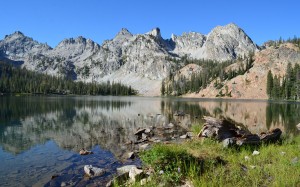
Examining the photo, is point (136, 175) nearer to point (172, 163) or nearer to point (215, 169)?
point (172, 163)

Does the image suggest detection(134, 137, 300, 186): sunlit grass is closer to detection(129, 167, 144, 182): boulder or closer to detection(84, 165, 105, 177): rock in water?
detection(129, 167, 144, 182): boulder

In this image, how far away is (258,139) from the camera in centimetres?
2534

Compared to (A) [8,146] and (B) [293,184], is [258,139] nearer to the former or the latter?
(B) [293,184]

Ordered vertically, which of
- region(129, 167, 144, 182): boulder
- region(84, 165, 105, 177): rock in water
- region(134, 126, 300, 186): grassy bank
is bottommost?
region(84, 165, 105, 177): rock in water

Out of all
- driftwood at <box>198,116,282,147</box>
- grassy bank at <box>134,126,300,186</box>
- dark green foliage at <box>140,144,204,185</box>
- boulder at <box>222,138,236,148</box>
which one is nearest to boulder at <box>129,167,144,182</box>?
grassy bank at <box>134,126,300,186</box>

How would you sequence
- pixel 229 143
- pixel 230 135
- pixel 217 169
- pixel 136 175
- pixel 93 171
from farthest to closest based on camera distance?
1. pixel 230 135
2. pixel 229 143
3. pixel 93 171
4. pixel 136 175
5. pixel 217 169

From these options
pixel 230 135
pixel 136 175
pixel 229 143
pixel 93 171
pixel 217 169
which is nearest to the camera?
pixel 217 169

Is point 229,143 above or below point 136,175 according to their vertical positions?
above

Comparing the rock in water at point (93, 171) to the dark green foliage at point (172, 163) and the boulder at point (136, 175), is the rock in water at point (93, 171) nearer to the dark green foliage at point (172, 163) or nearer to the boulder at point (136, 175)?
the boulder at point (136, 175)

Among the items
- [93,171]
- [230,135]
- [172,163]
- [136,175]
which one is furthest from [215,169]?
[230,135]

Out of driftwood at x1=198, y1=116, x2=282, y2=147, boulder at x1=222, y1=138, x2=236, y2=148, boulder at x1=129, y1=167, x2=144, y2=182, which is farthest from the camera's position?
driftwood at x1=198, y1=116, x2=282, y2=147

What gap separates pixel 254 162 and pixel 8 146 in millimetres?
27967

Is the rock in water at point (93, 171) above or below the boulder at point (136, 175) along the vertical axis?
below

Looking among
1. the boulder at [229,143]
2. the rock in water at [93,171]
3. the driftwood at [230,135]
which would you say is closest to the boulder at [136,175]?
the rock in water at [93,171]
